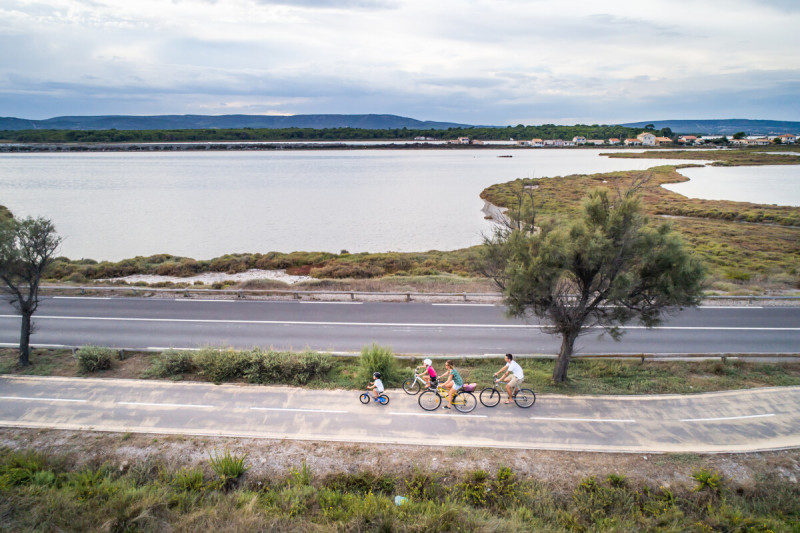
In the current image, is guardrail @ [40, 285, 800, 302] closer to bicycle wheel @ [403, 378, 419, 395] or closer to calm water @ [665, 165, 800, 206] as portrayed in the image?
bicycle wheel @ [403, 378, 419, 395]

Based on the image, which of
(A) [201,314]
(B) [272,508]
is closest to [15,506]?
(B) [272,508]

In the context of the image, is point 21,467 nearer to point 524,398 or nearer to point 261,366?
point 261,366

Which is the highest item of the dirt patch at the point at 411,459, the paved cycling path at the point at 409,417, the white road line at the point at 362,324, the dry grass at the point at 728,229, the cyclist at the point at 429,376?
the dry grass at the point at 728,229

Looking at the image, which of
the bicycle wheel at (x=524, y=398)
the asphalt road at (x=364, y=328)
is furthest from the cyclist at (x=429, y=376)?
the asphalt road at (x=364, y=328)

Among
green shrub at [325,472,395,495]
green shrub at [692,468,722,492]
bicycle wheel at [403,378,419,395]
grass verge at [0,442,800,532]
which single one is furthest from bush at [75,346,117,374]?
green shrub at [692,468,722,492]

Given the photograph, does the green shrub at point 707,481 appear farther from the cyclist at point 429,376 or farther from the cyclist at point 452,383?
the cyclist at point 429,376

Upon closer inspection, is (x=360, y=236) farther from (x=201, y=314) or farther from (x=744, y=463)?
(x=744, y=463)
